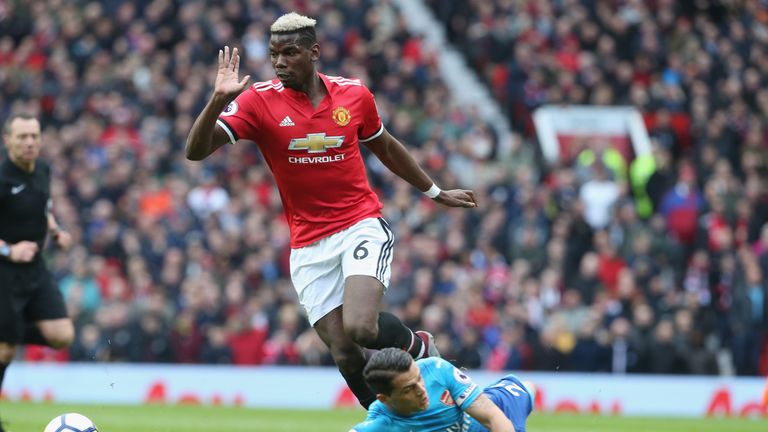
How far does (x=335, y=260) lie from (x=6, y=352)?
3.04 metres

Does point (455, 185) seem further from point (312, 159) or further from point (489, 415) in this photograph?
point (489, 415)

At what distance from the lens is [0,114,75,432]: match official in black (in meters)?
10.7

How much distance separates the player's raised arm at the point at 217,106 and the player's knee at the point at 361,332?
4.81 feet

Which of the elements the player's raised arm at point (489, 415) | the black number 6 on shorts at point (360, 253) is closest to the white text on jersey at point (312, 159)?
the black number 6 on shorts at point (360, 253)

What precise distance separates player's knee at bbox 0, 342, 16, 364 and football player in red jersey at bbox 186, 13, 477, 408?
8.59 ft

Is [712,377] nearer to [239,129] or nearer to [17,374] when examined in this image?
[17,374]

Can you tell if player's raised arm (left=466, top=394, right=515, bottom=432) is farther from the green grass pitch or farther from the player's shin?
the green grass pitch

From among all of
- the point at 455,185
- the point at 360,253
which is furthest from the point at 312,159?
the point at 455,185

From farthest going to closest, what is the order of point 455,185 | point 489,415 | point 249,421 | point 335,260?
point 455,185 < point 249,421 < point 335,260 < point 489,415

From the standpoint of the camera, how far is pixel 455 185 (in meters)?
20.2

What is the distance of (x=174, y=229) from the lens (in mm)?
19516

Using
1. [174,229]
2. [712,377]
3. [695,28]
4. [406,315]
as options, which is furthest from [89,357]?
[695,28]

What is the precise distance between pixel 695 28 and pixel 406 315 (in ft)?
32.2

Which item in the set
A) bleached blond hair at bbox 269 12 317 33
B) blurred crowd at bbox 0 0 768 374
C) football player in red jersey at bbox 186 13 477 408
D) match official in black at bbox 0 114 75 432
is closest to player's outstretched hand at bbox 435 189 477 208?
football player in red jersey at bbox 186 13 477 408
